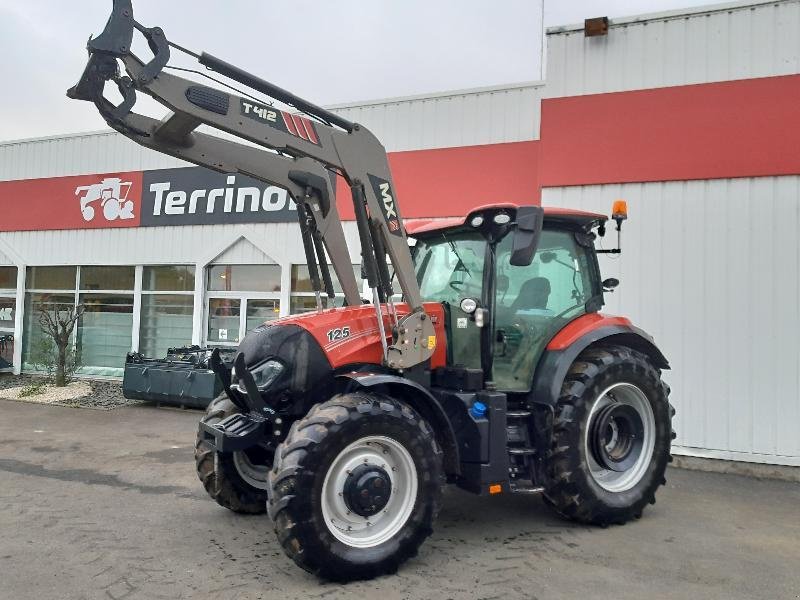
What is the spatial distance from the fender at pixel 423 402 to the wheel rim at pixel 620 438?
4.13 ft

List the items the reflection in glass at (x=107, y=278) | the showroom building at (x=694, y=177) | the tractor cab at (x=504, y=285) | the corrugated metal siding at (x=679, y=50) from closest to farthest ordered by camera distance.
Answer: the tractor cab at (x=504, y=285) < the showroom building at (x=694, y=177) < the corrugated metal siding at (x=679, y=50) < the reflection in glass at (x=107, y=278)

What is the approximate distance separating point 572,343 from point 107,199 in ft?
39.4

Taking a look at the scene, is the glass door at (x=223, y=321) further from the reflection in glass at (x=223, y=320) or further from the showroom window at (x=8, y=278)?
the showroom window at (x=8, y=278)

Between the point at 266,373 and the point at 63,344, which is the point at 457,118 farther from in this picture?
the point at 63,344

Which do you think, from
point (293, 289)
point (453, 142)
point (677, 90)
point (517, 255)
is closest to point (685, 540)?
point (517, 255)

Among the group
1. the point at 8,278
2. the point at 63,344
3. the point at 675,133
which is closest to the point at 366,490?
the point at 675,133

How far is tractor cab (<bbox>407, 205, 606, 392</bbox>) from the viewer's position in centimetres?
487

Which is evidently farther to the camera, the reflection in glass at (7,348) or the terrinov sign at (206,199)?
the reflection in glass at (7,348)

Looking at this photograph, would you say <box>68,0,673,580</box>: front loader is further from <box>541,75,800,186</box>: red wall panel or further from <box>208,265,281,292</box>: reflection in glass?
<box>208,265,281,292</box>: reflection in glass

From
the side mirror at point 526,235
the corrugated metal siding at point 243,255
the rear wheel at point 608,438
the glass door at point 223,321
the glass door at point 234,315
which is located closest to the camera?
the side mirror at point 526,235

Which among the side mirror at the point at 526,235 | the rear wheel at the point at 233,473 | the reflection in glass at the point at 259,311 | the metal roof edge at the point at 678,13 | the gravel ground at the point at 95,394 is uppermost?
the metal roof edge at the point at 678,13

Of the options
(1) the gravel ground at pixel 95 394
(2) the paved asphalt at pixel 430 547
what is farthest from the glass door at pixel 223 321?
(2) the paved asphalt at pixel 430 547

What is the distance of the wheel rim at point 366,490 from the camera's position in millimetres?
3916

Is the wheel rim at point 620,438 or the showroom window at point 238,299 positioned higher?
the showroom window at point 238,299
